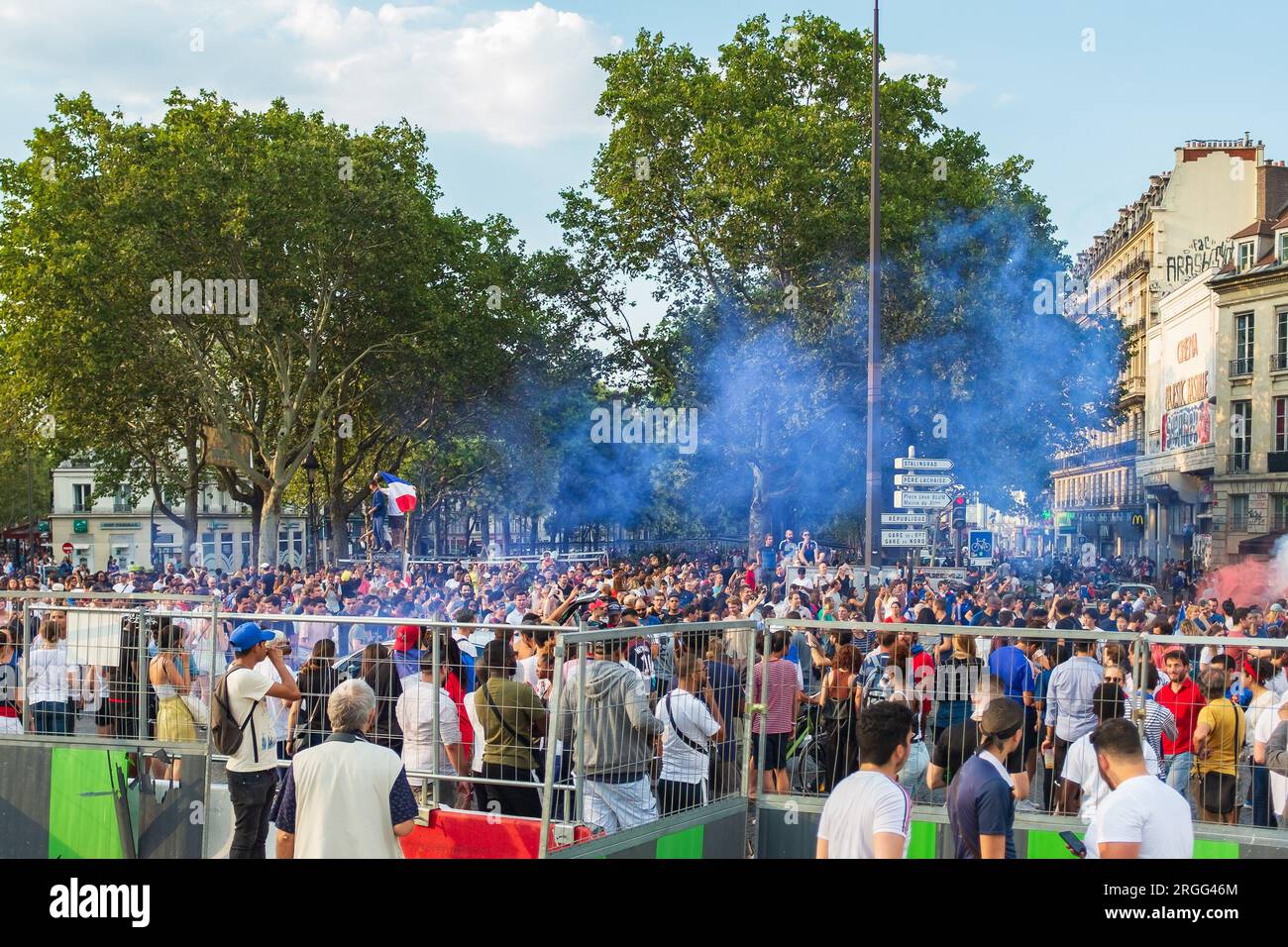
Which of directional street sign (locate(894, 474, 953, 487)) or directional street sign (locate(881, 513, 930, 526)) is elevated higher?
directional street sign (locate(894, 474, 953, 487))

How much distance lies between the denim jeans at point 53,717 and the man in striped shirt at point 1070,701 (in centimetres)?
525

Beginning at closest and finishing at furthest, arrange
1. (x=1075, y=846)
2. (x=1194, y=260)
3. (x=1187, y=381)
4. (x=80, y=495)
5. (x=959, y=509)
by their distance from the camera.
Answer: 1. (x=1075, y=846)
2. (x=959, y=509)
3. (x=1187, y=381)
4. (x=1194, y=260)
5. (x=80, y=495)

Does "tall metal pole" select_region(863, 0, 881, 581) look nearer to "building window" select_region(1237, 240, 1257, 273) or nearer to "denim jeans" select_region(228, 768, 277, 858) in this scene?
"denim jeans" select_region(228, 768, 277, 858)

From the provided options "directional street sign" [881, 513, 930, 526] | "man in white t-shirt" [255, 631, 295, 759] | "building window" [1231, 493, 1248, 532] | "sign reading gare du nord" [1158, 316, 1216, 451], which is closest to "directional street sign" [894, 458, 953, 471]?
"directional street sign" [881, 513, 930, 526]

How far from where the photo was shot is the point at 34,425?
118ft

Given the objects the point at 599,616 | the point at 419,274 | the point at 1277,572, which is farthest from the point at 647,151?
the point at 599,616

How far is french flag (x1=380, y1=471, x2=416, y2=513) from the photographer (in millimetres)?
20281

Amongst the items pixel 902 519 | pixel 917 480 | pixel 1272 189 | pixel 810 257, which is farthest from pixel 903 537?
pixel 1272 189

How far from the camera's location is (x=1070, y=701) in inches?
247

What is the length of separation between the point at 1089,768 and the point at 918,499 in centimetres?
928

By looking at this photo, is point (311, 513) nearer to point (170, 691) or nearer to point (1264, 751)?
point (170, 691)

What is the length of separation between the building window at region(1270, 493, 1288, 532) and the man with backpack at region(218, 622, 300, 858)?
39869 millimetres

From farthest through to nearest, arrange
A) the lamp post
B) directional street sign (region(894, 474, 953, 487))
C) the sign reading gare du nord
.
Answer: the sign reading gare du nord
the lamp post
directional street sign (region(894, 474, 953, 487))
